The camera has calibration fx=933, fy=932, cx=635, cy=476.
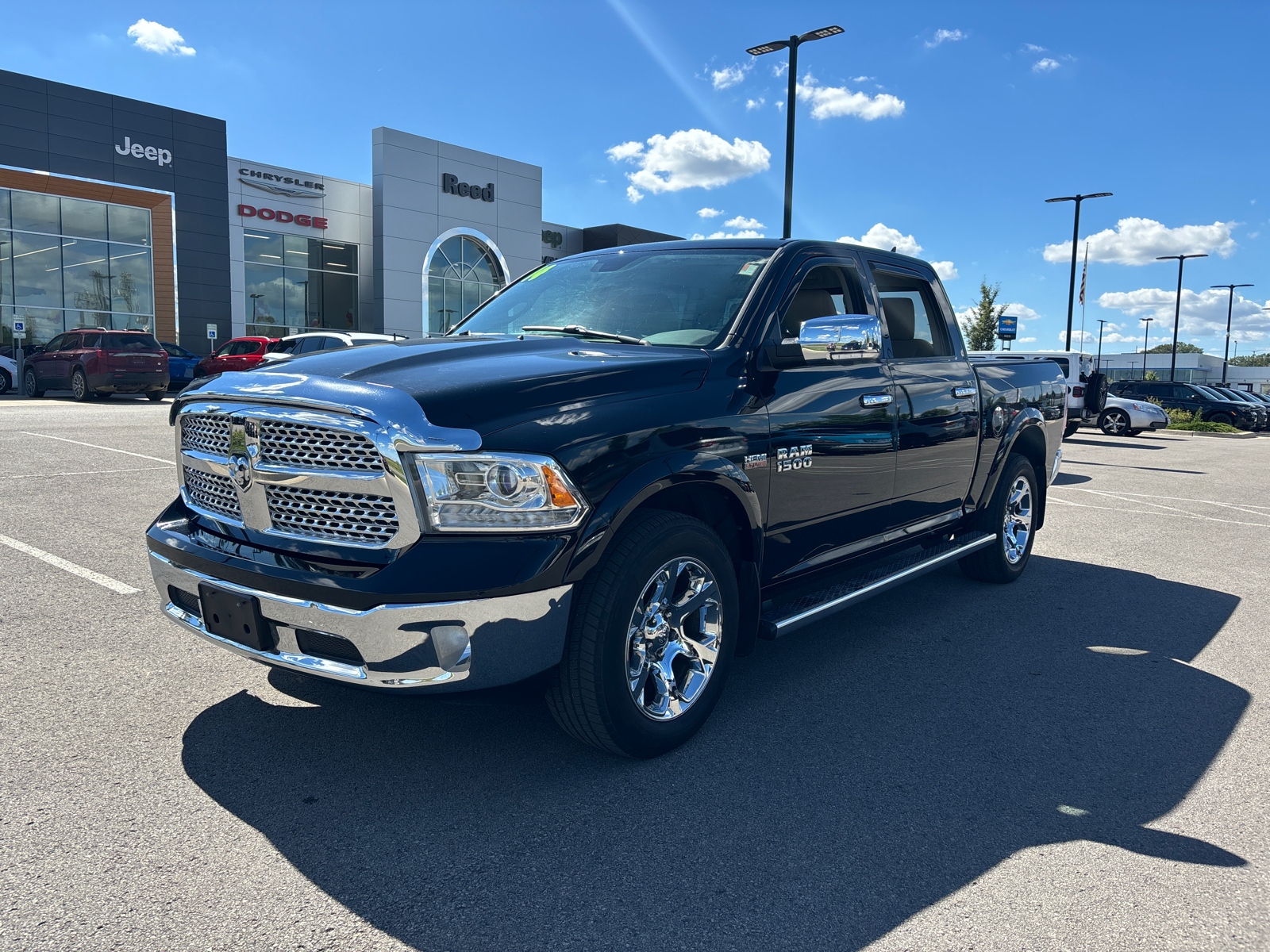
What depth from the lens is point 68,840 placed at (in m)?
2.68

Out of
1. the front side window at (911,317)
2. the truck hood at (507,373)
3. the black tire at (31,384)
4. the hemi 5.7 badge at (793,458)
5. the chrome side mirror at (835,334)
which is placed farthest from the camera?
the black tire at (31,384)

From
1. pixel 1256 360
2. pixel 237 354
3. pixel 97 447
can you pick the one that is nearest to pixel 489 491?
pixel 97 447

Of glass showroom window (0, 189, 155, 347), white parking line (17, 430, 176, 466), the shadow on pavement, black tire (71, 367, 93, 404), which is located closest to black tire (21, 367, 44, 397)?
black tire (71, 367, 93, 404)

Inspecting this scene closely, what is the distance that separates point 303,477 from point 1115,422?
26.2 metres

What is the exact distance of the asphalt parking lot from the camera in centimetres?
240

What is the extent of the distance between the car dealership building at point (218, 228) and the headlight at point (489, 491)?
33.9 m

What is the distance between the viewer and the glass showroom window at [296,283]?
35844 mm

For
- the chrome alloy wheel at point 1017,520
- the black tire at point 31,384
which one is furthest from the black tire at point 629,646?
the black tire at point 31,384

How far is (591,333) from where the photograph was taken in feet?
13.1

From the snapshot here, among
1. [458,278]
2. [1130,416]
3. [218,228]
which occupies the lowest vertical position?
[1130,416]

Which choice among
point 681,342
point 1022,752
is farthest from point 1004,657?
point 681,342

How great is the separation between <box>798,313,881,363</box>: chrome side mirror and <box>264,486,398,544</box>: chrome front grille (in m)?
1.79

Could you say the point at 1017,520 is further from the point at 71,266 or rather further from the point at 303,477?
the point at 71,266

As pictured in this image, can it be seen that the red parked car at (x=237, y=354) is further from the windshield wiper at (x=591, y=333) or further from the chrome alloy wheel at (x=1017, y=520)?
the windshield wiper at (x=591, y=333)
